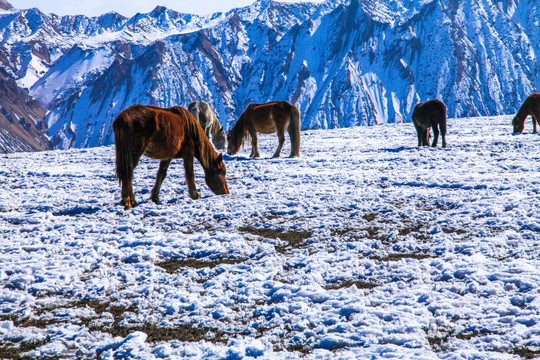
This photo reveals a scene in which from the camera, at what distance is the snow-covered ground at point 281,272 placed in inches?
137

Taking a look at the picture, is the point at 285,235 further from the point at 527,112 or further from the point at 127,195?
the point at 527,112

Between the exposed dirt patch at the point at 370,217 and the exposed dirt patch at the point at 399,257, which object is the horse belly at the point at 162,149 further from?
the exposed dirt patch at the point at 399,257

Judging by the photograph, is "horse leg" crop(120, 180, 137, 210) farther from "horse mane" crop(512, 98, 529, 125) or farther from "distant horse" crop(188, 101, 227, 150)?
"horse mane" crop(512, 98, 529, 125)

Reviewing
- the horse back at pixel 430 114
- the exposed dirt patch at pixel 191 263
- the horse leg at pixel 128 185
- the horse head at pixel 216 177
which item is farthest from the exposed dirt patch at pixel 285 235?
the horse back at pixel 430 114

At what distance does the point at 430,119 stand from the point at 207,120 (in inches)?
402

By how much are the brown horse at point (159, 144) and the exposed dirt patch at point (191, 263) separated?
132 inches

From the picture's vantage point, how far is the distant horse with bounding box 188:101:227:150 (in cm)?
1903

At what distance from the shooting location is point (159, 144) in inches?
338

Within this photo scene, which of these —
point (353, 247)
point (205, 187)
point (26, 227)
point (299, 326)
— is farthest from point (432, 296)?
point (205, 187)

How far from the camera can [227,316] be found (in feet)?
13.0

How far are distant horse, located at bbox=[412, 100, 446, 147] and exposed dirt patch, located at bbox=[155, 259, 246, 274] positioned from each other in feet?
49.0

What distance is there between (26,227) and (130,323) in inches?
174

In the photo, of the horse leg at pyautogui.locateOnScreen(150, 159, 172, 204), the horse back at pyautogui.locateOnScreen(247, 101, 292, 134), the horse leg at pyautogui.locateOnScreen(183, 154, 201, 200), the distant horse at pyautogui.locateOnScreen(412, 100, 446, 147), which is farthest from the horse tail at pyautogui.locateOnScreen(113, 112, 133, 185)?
the distant horse at pyautogui.locateOnScreen(412, 100, 446, 147)

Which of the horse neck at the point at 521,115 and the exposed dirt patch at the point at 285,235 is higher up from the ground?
the horse neck at the point at 521,115
